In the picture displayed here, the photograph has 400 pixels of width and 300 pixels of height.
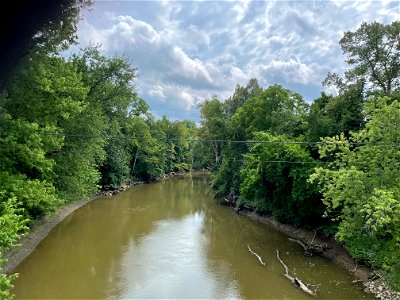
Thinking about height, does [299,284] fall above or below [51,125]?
below

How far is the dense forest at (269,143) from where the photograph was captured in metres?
12.2

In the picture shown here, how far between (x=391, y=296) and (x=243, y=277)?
5577 mm

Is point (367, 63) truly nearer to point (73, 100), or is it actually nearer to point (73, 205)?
point (73, 100)

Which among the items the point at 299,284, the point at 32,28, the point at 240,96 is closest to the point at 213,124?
the point at 240,96

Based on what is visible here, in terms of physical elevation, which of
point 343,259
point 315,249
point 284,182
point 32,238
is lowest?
point 32,238

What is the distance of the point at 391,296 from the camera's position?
12.5m

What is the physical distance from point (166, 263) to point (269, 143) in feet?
29.9

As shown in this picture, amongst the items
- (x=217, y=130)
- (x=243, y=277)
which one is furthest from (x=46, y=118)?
(x=217, y=130)

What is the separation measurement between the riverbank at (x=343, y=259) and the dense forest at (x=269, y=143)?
49 cm

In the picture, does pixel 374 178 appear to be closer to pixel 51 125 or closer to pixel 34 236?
pixel 51 125

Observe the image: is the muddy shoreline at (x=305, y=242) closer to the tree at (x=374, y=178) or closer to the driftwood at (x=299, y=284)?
the tree at (x=374, y=178)

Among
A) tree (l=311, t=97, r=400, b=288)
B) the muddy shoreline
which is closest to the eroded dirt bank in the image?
the muddy shoreline

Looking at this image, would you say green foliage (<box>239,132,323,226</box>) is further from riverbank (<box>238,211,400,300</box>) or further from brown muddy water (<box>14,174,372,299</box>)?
brown muddy water (<box>14,174,372,299</box>)

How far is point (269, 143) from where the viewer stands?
20703 millimetres
